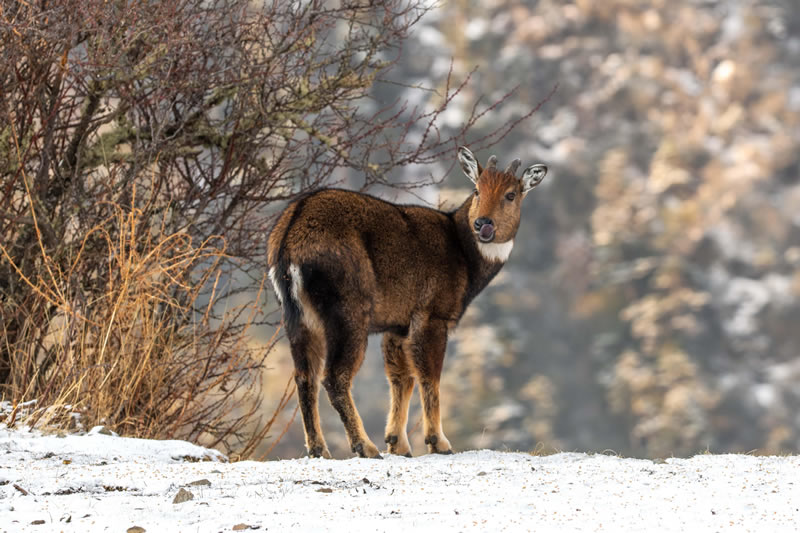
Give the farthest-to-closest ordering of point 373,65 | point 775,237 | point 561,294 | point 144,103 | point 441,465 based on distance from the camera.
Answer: point 561,294
point 775,237
point 373,65
point 144,103
point 441,465

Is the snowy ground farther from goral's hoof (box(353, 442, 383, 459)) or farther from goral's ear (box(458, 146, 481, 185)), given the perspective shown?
goral's ear (box(458, 146, 481, 185))

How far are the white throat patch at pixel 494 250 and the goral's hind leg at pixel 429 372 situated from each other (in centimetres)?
76

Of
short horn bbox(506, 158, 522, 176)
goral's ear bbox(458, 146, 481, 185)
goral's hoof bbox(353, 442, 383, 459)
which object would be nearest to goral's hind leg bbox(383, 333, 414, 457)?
goral's hoof bbox(353, 442, 383, 459)

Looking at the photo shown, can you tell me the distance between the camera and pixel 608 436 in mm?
64188

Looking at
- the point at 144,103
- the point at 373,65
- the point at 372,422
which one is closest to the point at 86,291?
the point at 144,103

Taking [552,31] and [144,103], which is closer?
[144,103]

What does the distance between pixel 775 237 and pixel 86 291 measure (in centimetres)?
6756

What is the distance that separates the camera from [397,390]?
7.70 m

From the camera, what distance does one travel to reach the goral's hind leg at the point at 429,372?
746cm

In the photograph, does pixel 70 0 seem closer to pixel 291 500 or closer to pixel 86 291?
pixel 86 291

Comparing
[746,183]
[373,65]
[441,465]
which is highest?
[746,183]

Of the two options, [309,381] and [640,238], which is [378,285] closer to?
[309,381]

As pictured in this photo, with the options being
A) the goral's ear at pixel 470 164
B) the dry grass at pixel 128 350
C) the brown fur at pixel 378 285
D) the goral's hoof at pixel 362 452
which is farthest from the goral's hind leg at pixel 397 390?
the goral's ear at pixel 470 164

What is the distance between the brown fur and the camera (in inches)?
272
